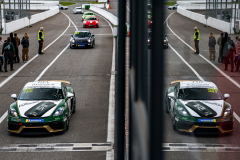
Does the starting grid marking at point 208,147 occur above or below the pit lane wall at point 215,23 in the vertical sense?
below

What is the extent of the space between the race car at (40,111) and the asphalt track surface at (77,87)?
0.75ft

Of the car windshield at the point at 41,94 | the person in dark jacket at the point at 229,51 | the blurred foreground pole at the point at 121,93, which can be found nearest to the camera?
the person in dark jacket at the point at 229,51

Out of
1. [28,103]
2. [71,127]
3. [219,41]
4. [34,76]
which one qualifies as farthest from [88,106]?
[219,41]

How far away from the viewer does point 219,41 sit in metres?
1.62

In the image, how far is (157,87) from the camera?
1197 mm

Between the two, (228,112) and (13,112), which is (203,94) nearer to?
(228,112)

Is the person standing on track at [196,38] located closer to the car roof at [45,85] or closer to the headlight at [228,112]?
the headlight at [228,112]

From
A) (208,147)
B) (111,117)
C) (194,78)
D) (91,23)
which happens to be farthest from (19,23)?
(208,147)

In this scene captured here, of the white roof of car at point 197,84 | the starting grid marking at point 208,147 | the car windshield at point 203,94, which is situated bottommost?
the starting grid marking at point 208,147

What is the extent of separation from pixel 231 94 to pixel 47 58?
21140mm

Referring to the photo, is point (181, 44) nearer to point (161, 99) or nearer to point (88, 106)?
point (161, 99)

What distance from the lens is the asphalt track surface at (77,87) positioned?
865 cm

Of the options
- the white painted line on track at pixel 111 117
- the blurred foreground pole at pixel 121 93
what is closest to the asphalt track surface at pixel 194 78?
the blurred foreground pole at pixel 121 93

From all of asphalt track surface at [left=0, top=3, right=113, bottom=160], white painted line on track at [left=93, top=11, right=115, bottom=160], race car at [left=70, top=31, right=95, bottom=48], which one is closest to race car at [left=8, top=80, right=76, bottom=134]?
asphalt track surface at [left=0, top=3, right=113, bottom=160]
